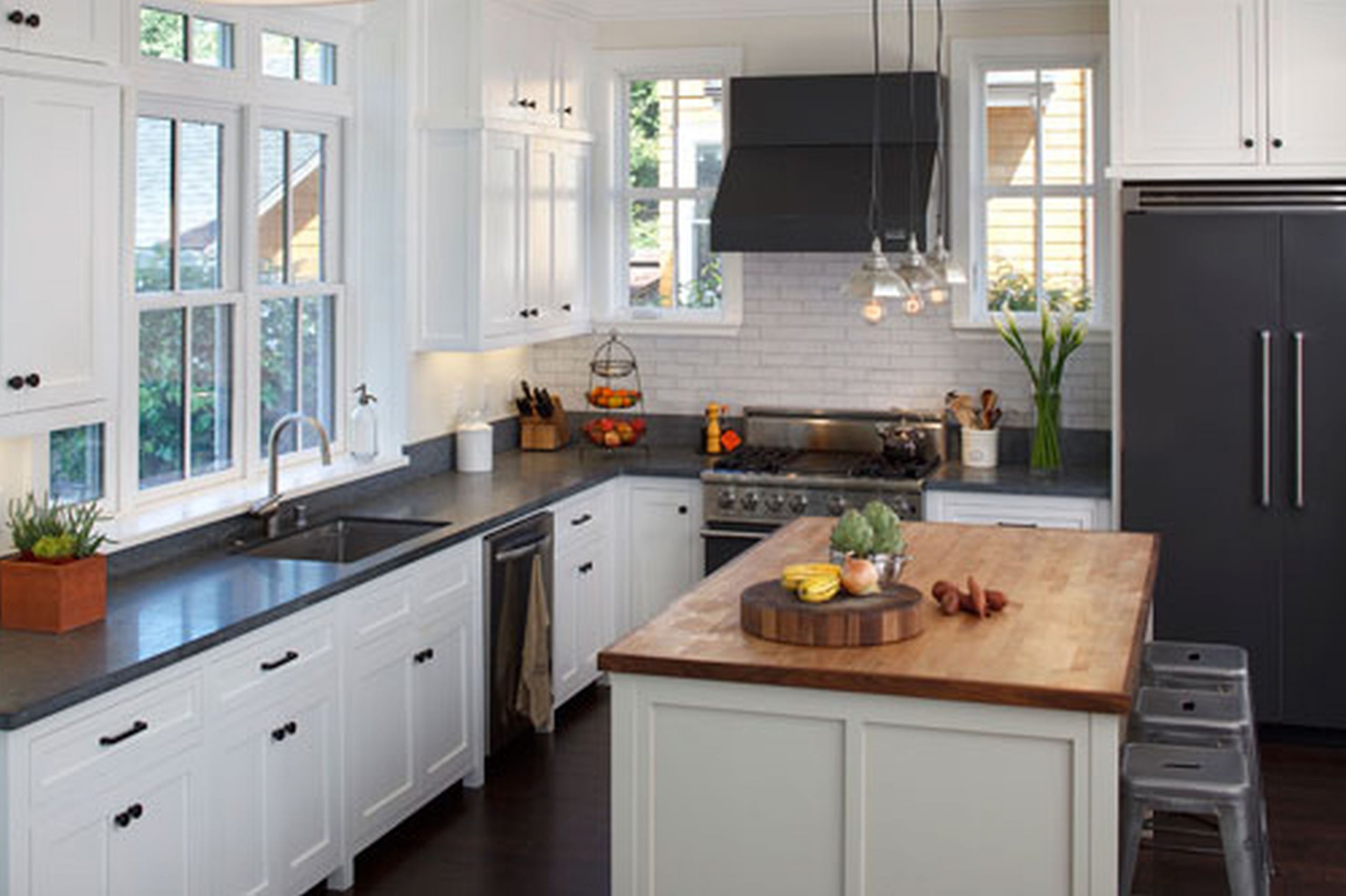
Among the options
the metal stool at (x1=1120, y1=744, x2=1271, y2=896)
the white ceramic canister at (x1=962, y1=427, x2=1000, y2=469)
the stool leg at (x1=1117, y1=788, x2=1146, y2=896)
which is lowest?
the stool leg at (x1=1117, y1=788, x2=1146, y2=896)

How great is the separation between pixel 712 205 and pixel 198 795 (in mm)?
4101

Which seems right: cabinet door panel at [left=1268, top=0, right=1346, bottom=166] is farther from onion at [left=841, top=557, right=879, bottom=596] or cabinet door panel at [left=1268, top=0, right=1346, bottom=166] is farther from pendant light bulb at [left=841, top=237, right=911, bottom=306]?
onion at [left=841, top=557, right=879, bottom=596]

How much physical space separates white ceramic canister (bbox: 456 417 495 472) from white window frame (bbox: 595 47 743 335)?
110 centimetres

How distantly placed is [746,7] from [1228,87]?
2227 millimetres

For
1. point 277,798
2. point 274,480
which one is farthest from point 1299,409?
point 277,798

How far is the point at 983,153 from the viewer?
789 cm

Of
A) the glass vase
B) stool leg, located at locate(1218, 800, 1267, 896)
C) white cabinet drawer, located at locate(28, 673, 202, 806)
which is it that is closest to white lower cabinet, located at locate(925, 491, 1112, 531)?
the glass vase

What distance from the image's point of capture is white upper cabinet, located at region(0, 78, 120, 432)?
4.38 m

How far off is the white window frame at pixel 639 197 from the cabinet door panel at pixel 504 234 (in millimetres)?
959

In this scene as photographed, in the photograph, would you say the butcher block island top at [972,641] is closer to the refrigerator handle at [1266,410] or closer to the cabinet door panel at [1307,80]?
the refrigerator handle at [1266,410]

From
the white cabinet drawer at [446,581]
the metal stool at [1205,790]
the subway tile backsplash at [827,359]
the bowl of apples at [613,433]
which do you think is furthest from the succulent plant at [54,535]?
the subway tile backsplash at [827,359]

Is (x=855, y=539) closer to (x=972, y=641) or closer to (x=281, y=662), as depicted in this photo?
(x=972, y=641)

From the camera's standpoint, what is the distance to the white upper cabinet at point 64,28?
4316 mm

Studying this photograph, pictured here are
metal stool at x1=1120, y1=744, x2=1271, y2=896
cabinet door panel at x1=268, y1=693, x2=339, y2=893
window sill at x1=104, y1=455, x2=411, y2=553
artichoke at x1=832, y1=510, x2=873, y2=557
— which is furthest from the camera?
window sill at x1=104, y1=455, x2=411, y2=553
